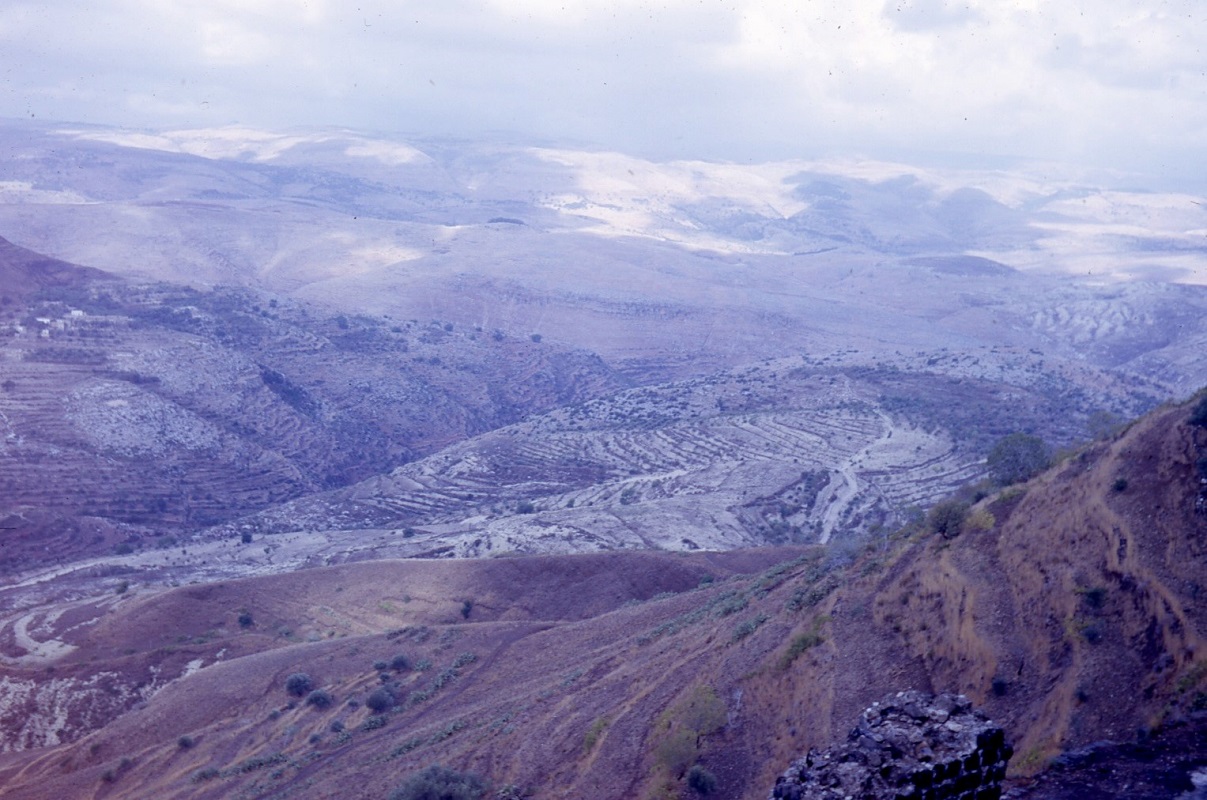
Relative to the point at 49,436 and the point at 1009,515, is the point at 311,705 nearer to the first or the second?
the point at 1009,515

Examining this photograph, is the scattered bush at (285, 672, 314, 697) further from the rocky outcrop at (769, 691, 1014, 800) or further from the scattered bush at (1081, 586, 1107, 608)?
the scattered bush at (1081, 586, 1107, 608)

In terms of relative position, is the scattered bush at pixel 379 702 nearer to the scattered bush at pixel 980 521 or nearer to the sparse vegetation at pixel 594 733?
the sparse vegetation at pixel 594 733

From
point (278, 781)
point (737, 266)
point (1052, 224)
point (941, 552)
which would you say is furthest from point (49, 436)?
point (1052, 224)

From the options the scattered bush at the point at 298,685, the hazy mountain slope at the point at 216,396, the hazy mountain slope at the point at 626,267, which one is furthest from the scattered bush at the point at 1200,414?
the hazy mountain slope at the point at 626,267

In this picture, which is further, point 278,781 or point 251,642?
point 251,642

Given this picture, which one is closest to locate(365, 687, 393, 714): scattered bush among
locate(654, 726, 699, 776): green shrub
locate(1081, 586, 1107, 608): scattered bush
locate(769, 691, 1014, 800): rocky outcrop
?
locate(654, 726, 699, 776): green shrub

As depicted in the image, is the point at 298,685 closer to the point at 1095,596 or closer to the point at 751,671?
the point at 751,671
